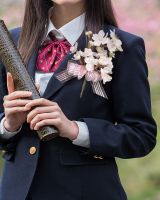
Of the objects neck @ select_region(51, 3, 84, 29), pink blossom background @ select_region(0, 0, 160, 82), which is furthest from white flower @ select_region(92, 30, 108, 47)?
pink blossom background @ select_region(0, 0, 160, 82)

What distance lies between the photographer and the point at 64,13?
226 centimetres

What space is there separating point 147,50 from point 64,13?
2.52 metres

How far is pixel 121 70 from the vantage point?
2160mm

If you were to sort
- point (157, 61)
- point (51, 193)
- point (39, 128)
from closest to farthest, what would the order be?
point (39, 128), point (51, 193), point (157, 61)

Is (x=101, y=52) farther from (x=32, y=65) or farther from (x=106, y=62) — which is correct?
(x=32, y=65)

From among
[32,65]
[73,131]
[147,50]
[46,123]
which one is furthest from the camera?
[147,50]

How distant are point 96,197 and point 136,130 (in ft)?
0.73

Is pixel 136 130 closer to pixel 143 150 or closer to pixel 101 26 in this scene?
pixel 143 150

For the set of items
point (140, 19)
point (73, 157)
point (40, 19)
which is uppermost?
point (40, 19)

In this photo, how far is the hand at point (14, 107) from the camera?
6.59 ft

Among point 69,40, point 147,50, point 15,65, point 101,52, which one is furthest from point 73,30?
point 147,50

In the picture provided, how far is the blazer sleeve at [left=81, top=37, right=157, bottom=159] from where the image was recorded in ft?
7.02

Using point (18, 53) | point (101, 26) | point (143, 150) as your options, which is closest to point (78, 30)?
point (101, 26)

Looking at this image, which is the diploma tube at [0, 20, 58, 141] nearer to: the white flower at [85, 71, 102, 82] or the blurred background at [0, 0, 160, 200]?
the white flower at [85, 71, 102, 82]
